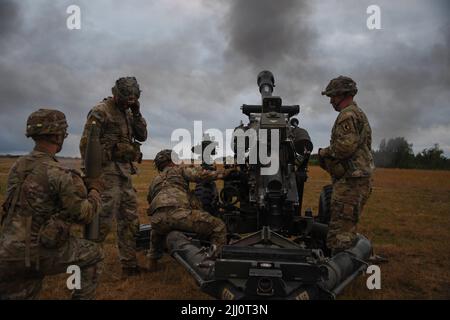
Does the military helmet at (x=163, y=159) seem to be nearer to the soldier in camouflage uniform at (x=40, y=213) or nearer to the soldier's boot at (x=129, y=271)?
the soldier's boot at (x=129, y=271)

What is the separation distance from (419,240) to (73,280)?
6.85m

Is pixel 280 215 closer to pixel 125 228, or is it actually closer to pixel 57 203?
pixel 125 228

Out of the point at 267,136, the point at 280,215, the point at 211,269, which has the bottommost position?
the point at 211,269

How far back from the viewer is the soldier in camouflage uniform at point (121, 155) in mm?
5633

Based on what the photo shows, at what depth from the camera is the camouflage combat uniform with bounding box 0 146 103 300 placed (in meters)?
3.61

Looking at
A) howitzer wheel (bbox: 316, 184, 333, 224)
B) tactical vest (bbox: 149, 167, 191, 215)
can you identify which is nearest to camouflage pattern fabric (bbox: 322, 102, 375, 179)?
howitzer wheel (bbox: 316, 184, 333, 224)

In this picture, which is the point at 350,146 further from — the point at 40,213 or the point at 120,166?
the point at 40,213

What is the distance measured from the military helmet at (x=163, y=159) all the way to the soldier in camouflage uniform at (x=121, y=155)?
621 mm

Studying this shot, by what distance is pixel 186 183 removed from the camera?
644 centimetres

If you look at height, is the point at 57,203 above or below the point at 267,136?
below

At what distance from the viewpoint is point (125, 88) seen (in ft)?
18.6

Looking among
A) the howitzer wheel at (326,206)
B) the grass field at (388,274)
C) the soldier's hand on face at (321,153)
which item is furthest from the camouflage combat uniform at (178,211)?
the howitzer wheel at (326,206)

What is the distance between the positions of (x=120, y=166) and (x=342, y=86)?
2980 mm
